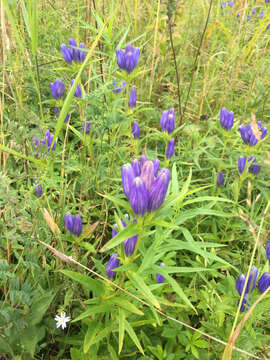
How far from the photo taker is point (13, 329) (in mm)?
1085

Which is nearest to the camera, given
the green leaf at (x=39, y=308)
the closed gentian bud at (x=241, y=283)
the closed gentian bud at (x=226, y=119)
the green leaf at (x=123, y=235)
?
the green leaf at (x=123, y=235)

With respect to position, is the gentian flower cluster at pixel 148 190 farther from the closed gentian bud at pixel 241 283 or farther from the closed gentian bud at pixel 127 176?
the closed gentian bud at pixel 241 283

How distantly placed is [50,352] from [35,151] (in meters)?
0.82

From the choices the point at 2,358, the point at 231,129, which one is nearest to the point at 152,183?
the point at 2,358

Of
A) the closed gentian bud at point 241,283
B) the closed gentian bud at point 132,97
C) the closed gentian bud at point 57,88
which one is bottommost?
the closed gentian bud at point 241,283

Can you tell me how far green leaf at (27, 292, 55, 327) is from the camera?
112 centimetres

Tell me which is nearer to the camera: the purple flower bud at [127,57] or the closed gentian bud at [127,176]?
the closed gentian bud at [127,176]

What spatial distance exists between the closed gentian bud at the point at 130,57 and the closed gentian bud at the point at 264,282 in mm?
1182

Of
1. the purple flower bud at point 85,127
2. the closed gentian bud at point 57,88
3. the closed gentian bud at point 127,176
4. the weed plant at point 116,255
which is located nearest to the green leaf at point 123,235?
the weed plant at point 116,255

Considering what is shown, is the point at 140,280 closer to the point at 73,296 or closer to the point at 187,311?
the point at 73,296

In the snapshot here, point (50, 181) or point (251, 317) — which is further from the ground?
point (50, 181)

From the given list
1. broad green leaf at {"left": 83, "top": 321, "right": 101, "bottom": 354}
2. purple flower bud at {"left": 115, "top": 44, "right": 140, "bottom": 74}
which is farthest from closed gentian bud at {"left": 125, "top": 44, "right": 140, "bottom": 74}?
broad green leaf at {"left": 83, "top": 321, "right": 101, "bottom": 354}

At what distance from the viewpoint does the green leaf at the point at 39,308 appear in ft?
3.68

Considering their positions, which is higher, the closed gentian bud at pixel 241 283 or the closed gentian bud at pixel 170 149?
the closed gentian bud at pixel 170 149
